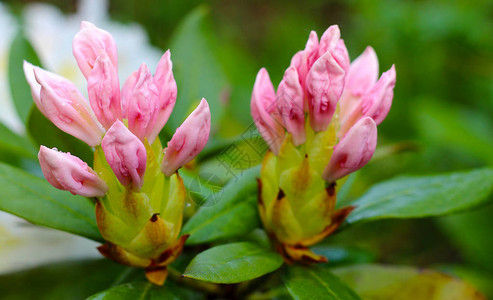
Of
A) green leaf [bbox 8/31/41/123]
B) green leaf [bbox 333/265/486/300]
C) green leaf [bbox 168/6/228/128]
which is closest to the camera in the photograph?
green leaf [bbox 333/265/486/300]

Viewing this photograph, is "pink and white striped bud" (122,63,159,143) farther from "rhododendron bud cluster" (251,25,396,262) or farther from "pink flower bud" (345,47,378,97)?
"pink flower bud" (345,47,378,97)

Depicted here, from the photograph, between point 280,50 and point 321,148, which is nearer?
point 321,148

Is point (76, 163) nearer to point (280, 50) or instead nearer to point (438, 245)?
point (438, 245)

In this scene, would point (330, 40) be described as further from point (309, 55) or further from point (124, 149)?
point (124, 149)

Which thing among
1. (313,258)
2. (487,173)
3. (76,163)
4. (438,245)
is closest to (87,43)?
(76,163)

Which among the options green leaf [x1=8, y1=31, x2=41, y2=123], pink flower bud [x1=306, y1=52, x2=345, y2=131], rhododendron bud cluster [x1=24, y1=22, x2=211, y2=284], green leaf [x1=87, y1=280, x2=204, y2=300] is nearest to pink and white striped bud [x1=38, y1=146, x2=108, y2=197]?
rhododendron bud cluster [x1=24, y1=22, x2=211, y2=284]

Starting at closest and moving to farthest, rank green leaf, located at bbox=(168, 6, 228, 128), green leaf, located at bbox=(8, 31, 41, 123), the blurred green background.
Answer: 1. green leaf, located at bbox=(8, 31, 41, 123)
2. green leaf, located at bbox=(168, 6, 228, 128)
3. the blurred green background
